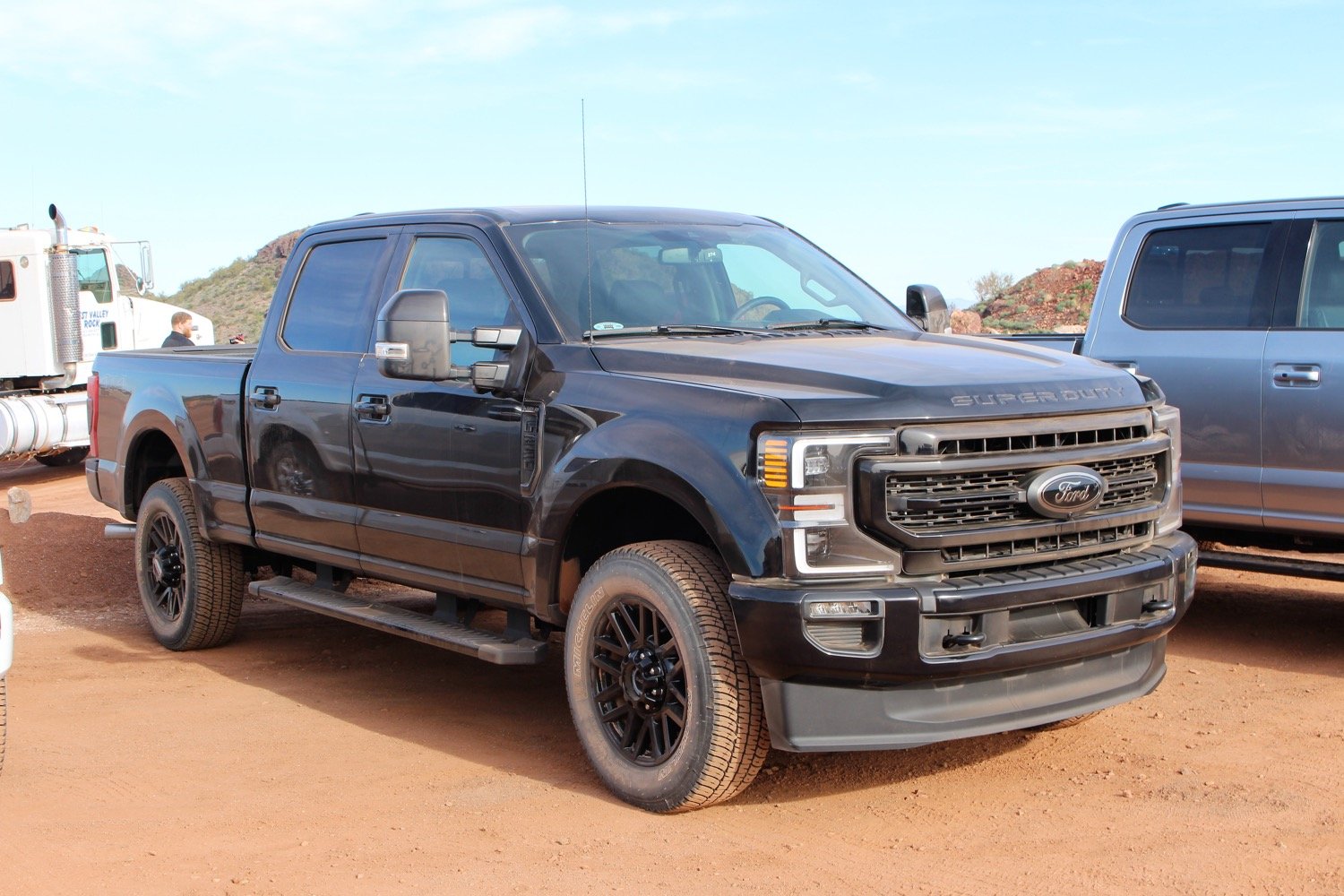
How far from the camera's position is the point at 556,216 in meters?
5.82

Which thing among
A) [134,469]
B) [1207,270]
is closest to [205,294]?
[134,469]

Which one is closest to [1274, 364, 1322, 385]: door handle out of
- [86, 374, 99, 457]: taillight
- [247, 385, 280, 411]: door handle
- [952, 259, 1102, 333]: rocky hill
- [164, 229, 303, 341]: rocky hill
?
[247, 385, 280, 411]: door handle

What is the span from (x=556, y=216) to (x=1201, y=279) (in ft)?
10.8

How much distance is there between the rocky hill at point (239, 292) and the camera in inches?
1610

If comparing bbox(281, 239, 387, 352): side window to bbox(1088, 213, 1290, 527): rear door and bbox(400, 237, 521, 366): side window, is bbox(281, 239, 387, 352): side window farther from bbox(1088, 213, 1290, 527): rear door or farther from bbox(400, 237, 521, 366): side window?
bbox(1088, 213, 1290, 527): rear door

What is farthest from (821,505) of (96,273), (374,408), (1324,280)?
(96,273)

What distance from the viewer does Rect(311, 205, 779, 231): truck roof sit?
5766 mm

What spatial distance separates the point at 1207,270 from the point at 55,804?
561cm

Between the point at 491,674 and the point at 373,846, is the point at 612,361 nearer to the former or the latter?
the point at 373,846

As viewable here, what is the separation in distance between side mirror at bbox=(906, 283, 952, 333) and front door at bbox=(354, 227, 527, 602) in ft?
6.39

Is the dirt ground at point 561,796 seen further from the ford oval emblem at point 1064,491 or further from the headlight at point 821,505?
the ford oval emblem at point 1064,491

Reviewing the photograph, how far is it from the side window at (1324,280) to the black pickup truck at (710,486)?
176 centimetres

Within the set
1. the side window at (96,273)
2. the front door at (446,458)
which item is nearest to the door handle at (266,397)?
the front door at (446,458)

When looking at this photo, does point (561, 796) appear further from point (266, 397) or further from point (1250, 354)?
point (1250, 354)
